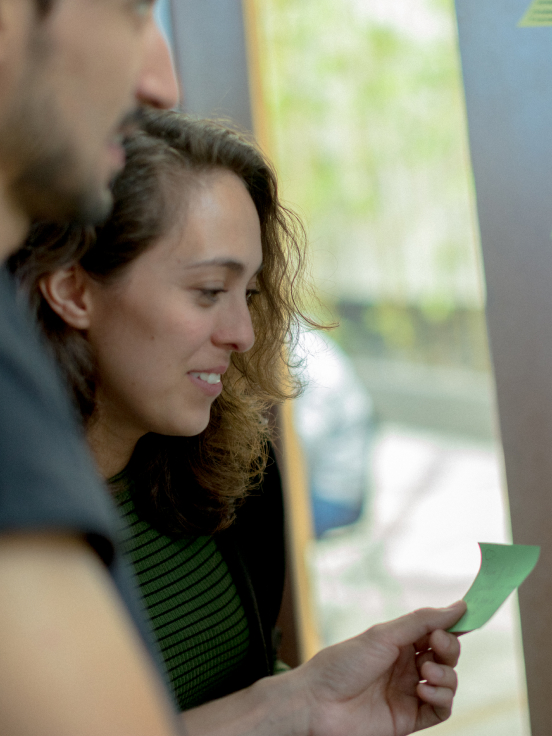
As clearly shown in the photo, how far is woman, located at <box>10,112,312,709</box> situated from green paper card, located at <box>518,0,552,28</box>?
0.42 metres

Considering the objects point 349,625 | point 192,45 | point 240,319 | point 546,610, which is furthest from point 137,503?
point 349,625

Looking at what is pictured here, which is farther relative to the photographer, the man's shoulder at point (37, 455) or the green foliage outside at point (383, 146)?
the green foliage outside at point (383, 146)

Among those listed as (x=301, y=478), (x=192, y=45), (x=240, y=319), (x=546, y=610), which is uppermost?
(x=192, y=45)

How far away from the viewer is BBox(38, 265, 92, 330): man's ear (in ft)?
3.41

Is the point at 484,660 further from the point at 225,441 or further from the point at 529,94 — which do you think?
the point at 529,94

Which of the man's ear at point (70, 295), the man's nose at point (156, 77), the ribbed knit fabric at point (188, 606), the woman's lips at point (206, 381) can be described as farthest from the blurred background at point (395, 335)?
the man's nose at point (156, 77)

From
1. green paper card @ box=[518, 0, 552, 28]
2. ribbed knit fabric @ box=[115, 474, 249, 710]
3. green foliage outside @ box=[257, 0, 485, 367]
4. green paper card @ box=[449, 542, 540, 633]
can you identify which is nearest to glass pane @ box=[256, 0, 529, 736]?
green foliage outside @ box=[257, 0, 485, 367]

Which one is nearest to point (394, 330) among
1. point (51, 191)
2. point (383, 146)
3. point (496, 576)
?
point (383, 146)

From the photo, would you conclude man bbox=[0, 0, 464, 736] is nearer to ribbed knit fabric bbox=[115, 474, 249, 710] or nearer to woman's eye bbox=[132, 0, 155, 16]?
woman's eye bbox=[132, 0, 155, 16]

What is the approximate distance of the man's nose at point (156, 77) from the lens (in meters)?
0.72

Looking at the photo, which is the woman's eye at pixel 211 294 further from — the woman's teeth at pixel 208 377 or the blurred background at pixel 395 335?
the blurred background at pixel 395 335

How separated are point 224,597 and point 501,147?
760 millimetres

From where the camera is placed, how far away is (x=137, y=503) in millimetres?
1185

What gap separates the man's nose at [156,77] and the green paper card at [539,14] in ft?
1.58
